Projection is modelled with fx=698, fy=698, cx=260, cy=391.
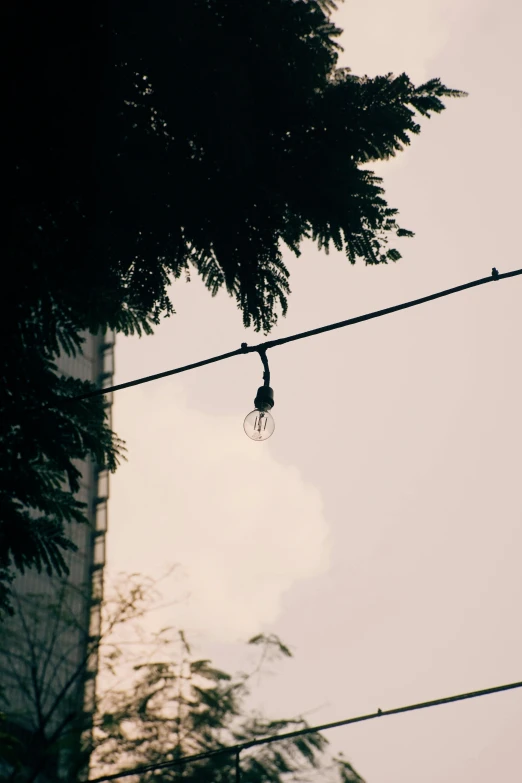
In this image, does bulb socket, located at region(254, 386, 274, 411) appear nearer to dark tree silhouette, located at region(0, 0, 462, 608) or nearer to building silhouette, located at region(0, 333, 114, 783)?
dark tree silhouette, located at region(0, 0, 462, 608)

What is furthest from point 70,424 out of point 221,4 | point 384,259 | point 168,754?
point 168,754

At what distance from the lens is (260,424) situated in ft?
15.3

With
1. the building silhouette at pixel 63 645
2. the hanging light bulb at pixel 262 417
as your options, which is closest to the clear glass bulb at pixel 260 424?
the hanging light bulb at pixel 262 417

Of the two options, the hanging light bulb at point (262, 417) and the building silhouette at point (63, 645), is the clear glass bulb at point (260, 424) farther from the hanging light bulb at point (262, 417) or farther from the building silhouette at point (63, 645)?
the building silhouette at point (63, 645)

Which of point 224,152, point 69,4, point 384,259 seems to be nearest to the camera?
point 69,4

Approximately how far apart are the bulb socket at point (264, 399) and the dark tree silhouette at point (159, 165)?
45 centimetres

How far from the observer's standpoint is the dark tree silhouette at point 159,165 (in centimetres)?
371

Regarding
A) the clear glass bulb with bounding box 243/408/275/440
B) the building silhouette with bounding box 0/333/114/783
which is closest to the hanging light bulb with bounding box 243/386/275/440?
the clear glass bulb with bounding box 243/408/275/440

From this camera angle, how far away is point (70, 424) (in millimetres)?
4508

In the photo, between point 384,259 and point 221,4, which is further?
point 384,259

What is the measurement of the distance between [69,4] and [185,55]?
0.64 meters

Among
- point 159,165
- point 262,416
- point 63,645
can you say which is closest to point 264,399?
point 262,416

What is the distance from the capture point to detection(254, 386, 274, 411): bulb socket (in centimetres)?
462

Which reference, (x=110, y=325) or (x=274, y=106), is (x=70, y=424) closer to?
(x=110, y=325)
